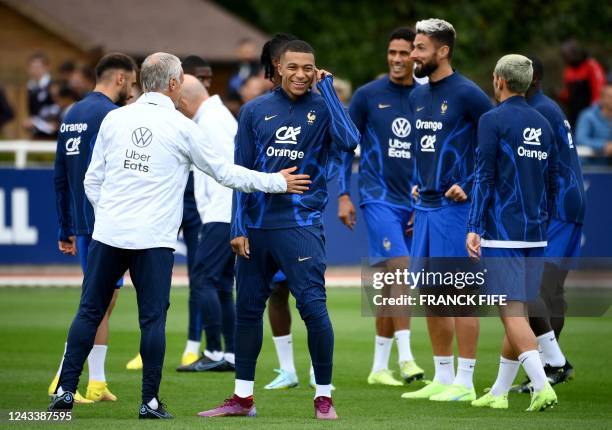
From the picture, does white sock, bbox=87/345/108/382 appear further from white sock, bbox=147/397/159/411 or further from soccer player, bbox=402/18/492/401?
soccer player, bbox=402/18/492/401

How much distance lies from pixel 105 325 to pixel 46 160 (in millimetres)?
11053

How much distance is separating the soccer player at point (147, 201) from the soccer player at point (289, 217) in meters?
0.24

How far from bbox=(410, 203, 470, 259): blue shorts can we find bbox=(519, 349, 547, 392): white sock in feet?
3.76

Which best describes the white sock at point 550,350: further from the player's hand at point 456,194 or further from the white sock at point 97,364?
the white sock at point 97,364

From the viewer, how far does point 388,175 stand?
12117 millimetres

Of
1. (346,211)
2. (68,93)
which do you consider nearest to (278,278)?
(346,211)

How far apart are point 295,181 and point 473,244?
140 centimetres

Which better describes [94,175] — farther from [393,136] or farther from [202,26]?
[202,26]

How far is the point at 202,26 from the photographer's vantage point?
41750 millimetres

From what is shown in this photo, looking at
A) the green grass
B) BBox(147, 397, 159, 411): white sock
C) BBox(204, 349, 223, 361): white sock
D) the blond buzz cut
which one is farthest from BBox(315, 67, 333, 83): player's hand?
BBox(204, 349, 223, 361): white sock

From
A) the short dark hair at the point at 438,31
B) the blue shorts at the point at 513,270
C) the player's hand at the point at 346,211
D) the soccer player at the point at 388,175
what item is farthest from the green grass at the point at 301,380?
the short dark hair at the point at 438,31

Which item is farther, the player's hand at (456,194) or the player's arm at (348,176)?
the player's arm at (348,176)

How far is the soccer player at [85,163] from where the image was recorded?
422 inches

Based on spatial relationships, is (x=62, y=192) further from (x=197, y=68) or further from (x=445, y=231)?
(x=445, y=231)
